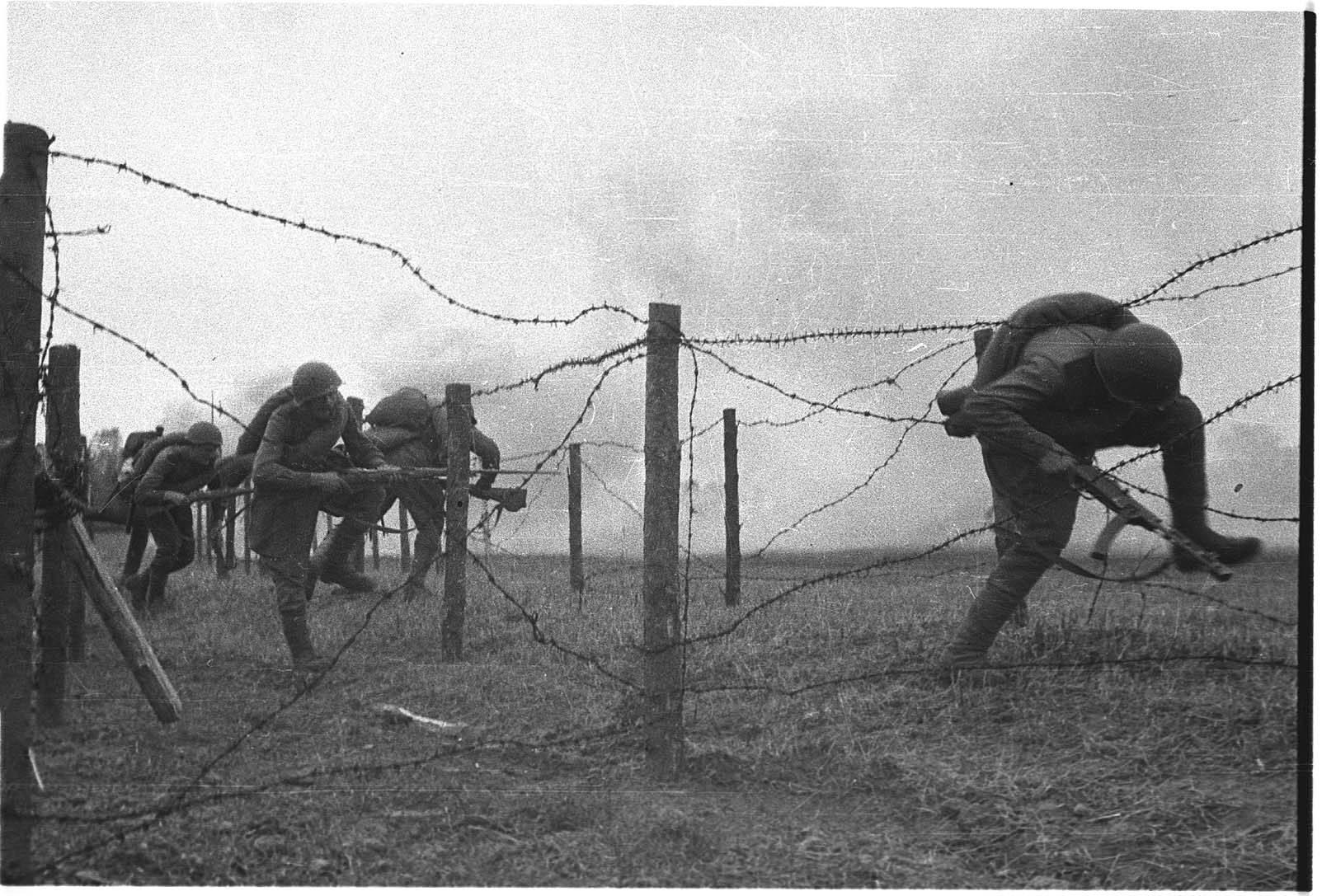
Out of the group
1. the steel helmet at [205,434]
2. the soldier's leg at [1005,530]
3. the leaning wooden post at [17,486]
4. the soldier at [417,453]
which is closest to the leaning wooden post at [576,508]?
the soldier at [417,453]

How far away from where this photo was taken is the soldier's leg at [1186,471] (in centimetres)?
475

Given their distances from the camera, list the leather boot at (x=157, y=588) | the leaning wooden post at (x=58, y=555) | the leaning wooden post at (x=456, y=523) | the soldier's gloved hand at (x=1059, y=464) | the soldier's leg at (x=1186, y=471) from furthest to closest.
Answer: the leather boot at (x=157, y=588), the leaning wooden post at (x=456, y=523), the soldier's gloved hand at (x=1059, y=464), the soldier's leg at (x=1186, y=471), the leaning wooden post at (x=58, y=555)

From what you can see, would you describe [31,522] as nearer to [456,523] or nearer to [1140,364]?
[456,523]

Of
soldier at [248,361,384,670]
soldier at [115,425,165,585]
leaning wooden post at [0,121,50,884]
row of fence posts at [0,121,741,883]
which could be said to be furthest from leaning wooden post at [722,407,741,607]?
leaning wooden post at [0,121,50,884]

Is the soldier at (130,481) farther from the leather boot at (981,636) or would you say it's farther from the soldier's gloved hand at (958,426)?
the leather boot at (981,636)

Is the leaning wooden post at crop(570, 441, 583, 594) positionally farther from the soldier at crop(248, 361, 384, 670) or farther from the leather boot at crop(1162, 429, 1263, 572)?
the leather boot at crop(1162, 429, 1263, 572)

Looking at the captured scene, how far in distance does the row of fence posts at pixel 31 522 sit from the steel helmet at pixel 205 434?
3.23 m

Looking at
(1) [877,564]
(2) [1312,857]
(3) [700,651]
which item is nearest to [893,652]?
(3) [700,651]

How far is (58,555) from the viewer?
489 cm

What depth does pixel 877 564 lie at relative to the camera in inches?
186

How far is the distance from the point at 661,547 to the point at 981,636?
2.17 meters

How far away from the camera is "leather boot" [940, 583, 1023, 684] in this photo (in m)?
5.32

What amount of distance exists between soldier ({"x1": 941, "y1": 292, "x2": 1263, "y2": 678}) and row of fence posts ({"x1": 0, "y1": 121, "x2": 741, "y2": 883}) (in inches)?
63.3

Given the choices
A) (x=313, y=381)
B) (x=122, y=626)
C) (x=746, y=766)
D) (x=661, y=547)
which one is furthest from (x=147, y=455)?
(x=746, y=766)
